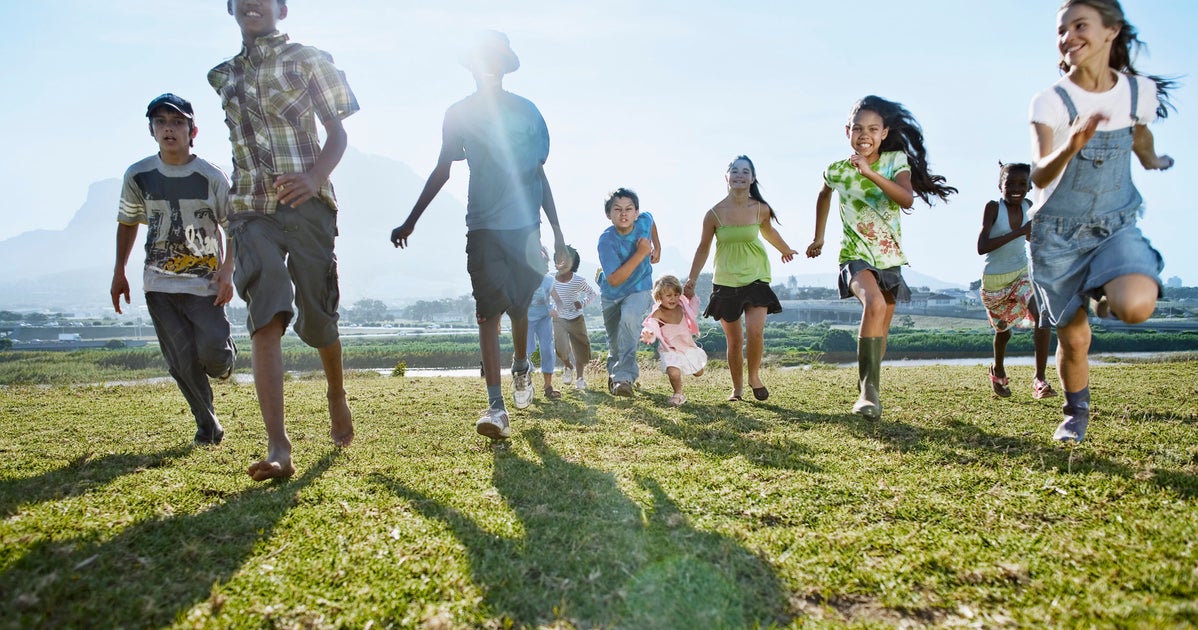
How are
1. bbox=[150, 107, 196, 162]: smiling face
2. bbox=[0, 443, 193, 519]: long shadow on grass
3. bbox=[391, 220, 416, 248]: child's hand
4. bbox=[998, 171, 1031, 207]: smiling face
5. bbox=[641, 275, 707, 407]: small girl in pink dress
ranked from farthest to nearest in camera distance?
bbox=[641, 275, 707, 407]: small girl in pink dress, bbox=[998, 171, 1031, 207]: smiling face, bbox=[391, 220, 416, 248]: child's hand, bbox=[150, 107, 196, 162]: smiling face, bbox=[0, 443, 193, 519]: long shadow on grass

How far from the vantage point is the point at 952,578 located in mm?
1911

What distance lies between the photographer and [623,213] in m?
6.61

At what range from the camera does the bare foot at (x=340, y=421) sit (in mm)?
3922

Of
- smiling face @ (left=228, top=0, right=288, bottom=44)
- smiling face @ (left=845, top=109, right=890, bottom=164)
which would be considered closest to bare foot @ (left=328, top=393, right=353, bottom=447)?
smiling face @ (left=228, top=0, right=288, bottom=44)

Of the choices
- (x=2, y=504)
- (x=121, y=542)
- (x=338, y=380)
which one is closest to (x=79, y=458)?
(x=2, y=504)

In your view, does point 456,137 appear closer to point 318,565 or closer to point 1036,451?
point 318,565

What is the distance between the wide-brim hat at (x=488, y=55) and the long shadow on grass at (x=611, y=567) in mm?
2754

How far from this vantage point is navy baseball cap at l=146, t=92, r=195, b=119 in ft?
13.5

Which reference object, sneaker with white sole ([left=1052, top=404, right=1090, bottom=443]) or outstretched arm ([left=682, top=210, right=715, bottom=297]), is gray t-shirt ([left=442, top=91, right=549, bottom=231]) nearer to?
outstretched arm ([left=682, top=210, right=715, bottom=297])

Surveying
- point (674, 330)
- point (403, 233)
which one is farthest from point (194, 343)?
point (674, 330)

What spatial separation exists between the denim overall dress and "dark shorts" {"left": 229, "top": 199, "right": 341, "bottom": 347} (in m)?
3.77

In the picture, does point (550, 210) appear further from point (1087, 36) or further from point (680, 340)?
point (1087, 36)

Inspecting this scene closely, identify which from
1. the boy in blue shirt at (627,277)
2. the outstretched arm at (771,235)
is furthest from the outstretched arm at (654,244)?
the outstretched arm at (771,235)

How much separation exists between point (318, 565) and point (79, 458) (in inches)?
98.2
